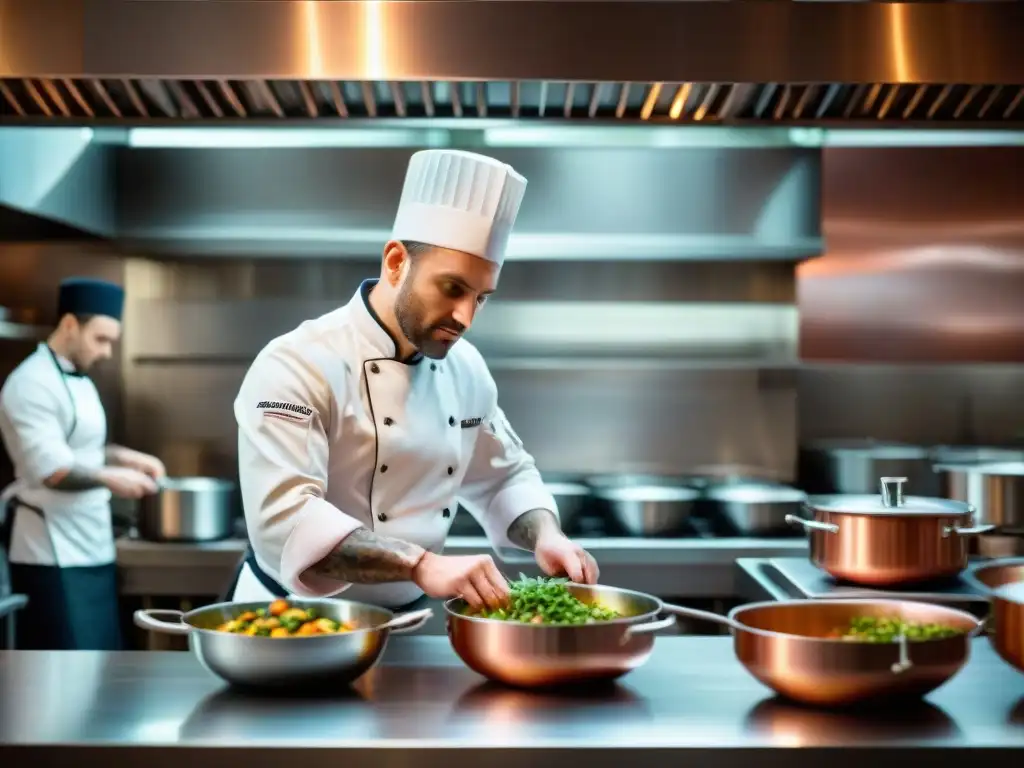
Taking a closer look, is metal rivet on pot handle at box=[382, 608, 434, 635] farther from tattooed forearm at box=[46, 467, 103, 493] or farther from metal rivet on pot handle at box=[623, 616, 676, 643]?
tattooed forearm at box=[46, 467, 103, 493]

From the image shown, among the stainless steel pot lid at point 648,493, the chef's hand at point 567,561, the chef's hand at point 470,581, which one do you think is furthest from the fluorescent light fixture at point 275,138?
the chef's hand at point 470,581

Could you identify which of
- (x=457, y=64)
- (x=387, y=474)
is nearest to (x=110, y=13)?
(x=457, y=64)

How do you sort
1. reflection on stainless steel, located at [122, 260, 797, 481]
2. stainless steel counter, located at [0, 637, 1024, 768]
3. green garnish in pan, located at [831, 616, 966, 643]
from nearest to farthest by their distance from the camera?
stainless steel counter, located at [0, 637, 1024, 768]
green garnish in pan, located at [831, 616, 966, 643]
reflection on stainless steel, located at [122, 260, 797, 481]

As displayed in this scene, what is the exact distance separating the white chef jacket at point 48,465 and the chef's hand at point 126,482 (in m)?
0.15

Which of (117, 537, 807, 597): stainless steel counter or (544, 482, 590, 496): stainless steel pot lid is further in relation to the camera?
(544, 482, 590, 496): stainless steel pot lid

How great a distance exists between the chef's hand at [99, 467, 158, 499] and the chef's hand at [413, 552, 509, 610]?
2.32m

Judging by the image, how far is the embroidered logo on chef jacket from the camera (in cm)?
204

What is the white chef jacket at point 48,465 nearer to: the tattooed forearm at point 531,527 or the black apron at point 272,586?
the black apron at point 272,586

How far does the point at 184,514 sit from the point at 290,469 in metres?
2.08

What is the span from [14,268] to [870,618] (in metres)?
4.00

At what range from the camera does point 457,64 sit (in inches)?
73.0

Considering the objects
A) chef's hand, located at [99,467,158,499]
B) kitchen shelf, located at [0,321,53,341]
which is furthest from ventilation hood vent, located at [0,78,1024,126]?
kitchen shelf, located at [0,321,53,341]

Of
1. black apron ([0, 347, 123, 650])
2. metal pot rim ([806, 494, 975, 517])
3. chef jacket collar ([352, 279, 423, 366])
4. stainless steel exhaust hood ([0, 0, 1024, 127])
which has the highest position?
stainless steel exhaust hood ([0, 0, 1024, 127])

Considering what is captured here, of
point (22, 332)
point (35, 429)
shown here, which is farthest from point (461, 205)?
point (22, 332)
